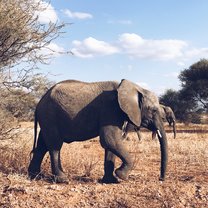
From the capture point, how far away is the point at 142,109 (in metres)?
8.09

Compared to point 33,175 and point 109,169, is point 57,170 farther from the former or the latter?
point 109,169

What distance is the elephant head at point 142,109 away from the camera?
781 cm

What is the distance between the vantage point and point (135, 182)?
26.1 feet

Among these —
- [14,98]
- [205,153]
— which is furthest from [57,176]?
[205,153]

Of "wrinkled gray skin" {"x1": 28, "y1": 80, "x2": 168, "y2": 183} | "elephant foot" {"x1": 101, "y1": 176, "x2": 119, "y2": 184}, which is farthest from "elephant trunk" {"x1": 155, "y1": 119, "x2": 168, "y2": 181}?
"elephant foot" {"x1": 101, "y1": 176, "x2": 119, "y2": 184}

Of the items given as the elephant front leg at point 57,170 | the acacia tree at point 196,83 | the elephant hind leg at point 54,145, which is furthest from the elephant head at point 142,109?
the acacia tree at point 196,83

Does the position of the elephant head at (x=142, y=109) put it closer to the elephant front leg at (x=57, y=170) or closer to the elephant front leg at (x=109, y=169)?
the elephant front leg at (x=109, y=169)

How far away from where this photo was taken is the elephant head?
25.6ft

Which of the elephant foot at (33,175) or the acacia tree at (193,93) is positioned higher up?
the acacia tree at (193,93)

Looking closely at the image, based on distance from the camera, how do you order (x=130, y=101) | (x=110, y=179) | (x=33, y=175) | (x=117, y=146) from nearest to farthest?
(x=117, y=146)
(x=130, y=101)
(x=110, y=179)
(x=33, y=175)

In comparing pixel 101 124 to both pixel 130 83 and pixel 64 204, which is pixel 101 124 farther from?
pixel 64 204

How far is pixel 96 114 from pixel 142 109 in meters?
0.91

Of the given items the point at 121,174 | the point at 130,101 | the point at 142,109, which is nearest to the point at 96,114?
the point at 130,101

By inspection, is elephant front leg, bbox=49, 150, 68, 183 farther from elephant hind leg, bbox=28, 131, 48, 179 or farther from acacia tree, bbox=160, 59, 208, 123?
acacia tree, bbox=160, 59, 208, 123
